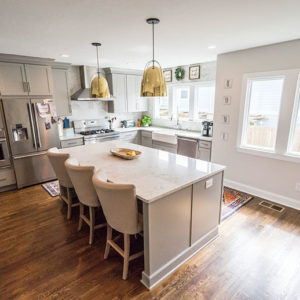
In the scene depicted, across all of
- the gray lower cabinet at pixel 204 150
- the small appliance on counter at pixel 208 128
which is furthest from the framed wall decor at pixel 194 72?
the gray lower cabinet at pixel 204 150

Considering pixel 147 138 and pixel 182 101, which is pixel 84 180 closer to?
pixel 147 138

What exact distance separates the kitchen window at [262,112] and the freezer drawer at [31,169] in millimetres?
3871

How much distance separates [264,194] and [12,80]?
4.79 meters

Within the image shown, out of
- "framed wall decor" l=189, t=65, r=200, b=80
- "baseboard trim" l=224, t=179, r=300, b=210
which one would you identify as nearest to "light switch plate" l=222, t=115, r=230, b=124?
"baseboard trim" l=224, t=179, r=300, b=210

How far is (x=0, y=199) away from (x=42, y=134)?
1.35 m

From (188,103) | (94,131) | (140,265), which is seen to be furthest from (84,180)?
(188,103)

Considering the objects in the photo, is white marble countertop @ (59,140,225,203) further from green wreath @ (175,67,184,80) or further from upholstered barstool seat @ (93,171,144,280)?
green wreath @ (175,67,184,80)

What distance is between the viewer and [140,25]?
2.24 metres

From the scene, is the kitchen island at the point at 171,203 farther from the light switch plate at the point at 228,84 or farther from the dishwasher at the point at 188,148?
the light switch plate at the point at 228,84

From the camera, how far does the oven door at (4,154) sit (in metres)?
3.66

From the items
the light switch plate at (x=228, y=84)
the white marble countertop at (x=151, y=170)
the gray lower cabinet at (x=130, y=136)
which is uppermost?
the light switch plate at (x=228, y=84)

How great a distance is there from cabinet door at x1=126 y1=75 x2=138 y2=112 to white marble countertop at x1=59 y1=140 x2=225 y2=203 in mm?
2882

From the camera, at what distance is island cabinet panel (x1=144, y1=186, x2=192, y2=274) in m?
1.78

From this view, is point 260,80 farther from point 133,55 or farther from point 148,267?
point 148,267
